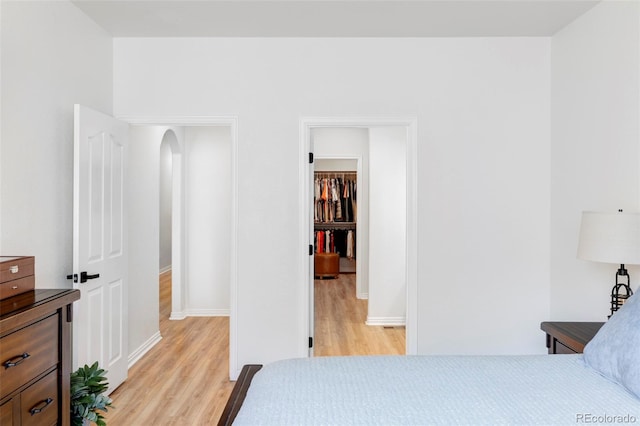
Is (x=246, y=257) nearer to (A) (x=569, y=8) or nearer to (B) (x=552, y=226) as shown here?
(B) (x=552, y=226)

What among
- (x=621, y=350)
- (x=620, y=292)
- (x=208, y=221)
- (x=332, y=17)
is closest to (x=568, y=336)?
(x=620, y=292)

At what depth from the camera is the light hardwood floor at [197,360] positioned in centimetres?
274

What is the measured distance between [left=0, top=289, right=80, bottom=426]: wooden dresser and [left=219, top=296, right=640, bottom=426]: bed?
826 millimetres

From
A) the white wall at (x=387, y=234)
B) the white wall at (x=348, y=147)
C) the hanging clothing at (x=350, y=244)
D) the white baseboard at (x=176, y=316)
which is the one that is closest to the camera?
the white wall at (x=387, y=234)

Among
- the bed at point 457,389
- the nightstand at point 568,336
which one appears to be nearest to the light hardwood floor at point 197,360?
the bed at point 457,389

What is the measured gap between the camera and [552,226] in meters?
3.20

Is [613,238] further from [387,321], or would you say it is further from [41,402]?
[387,321]

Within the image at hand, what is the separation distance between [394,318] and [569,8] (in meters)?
3.33

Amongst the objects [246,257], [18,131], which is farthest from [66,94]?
[246,257]

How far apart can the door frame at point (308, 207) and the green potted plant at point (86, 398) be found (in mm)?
1443

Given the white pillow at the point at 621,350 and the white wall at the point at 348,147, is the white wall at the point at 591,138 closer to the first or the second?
the white pillow at the point at 621,350

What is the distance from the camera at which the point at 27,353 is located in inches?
63.9

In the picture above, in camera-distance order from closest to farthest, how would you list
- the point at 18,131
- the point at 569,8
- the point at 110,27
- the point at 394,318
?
the point at 18,131
the point at 569,8
the point at 110,27
the point at 394,318

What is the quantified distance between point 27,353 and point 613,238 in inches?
102
